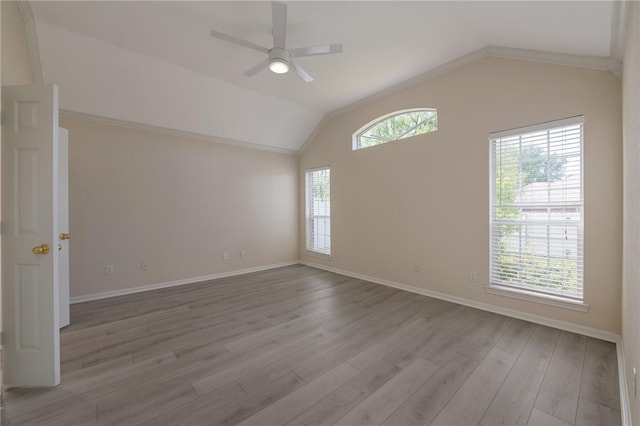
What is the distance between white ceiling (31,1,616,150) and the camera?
223cm

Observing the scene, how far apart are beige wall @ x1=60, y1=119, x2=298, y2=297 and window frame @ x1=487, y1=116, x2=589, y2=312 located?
400cm

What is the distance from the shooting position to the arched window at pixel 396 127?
3.78 meters

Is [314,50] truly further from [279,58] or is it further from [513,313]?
[513,313]

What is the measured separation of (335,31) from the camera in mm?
2674

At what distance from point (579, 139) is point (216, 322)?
429 cm

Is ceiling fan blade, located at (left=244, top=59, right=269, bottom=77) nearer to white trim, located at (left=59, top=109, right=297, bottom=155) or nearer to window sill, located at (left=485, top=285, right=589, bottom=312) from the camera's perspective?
white trim, located at (left=59, top=109, right=297, bottom=155)

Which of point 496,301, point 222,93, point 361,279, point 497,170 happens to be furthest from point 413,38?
point 361,279

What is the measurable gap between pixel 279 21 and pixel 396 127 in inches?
103

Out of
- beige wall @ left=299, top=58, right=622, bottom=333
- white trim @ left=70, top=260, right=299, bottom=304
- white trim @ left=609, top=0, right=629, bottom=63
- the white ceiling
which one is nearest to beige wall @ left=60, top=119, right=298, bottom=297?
white trim @ left=70, top=260, right=299, bottom=304

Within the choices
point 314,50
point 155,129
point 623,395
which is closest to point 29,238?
point 314,50

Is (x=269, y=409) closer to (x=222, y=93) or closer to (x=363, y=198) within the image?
(x=363, y=198)

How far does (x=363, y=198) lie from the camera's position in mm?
4555

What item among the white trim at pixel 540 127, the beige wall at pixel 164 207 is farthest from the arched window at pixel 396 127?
the beige wall at pixel 164 207

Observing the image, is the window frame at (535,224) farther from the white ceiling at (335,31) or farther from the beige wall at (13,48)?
the beige wall at (13,48)
